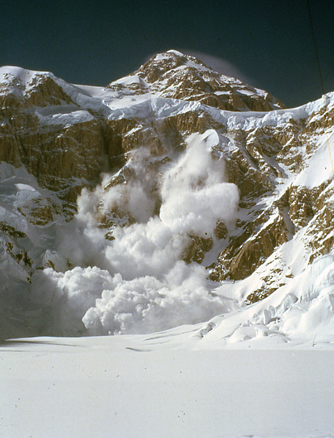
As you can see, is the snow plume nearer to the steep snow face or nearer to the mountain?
the mountain

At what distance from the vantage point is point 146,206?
8944 cm

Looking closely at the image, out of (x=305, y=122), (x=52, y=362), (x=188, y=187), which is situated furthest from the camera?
(x=305, y=122)

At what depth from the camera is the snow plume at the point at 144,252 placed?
66875mm

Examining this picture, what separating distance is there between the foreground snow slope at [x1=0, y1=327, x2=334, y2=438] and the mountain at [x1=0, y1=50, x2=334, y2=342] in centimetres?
4925

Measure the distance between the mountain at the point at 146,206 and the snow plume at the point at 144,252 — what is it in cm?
22

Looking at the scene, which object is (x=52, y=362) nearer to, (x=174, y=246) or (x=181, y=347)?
(x=181, y=347)

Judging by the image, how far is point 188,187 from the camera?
85.1 meters

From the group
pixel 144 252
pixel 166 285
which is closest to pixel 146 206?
pixel 144 252

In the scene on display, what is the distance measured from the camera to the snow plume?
219ft

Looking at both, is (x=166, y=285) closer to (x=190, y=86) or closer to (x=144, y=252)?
(x=144, y=252)

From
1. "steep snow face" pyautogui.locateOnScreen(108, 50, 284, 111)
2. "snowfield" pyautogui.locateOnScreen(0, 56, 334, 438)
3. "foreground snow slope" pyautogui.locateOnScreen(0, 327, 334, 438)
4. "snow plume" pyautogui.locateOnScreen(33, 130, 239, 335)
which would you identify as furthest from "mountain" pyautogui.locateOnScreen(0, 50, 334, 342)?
"foreground snow slope" pyautogui.locateOnScreen(0, 327, 334, 438)

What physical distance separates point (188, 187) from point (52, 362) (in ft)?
225

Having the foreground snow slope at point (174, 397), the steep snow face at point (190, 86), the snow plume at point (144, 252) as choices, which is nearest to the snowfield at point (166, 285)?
the foreground snow slope at point (174, 397)

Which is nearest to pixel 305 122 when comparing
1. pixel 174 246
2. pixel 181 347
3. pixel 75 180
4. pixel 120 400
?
pixel 174 246
